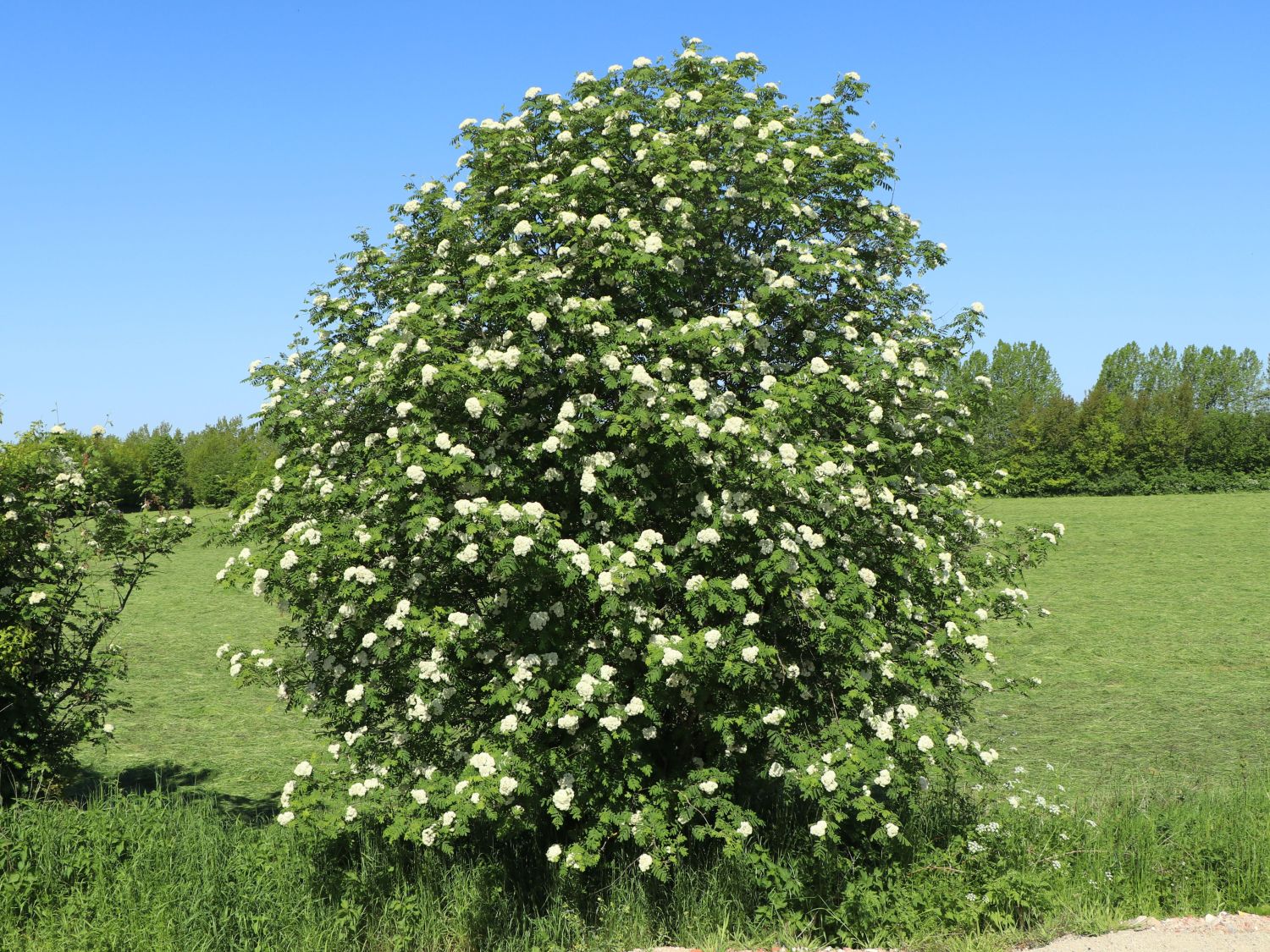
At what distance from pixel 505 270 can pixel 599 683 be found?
3207mm

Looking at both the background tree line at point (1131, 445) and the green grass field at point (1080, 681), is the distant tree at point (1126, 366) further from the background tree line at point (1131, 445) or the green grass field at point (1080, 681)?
the green grass field at point (1080, 681)

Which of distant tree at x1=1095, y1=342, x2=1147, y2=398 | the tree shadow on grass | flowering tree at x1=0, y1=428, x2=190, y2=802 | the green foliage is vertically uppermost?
distant tree at x1=1095, y1=342, x2=1147, y2=398

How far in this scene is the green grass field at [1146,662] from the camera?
12.2m

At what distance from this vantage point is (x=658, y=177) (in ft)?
24.9

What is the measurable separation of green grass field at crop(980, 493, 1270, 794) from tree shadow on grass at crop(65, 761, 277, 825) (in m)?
8.17

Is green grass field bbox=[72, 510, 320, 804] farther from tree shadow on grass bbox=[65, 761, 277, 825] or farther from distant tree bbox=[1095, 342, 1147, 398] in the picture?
distant tree bbox=[1095, 342, 1147, 398]

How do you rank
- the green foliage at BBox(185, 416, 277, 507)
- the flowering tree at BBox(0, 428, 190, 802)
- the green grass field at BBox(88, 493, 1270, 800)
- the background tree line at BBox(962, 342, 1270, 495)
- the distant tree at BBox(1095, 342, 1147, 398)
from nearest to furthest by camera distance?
1. the flowering tree at BBox(0, 428, 190, 802)
2. the green grass field at BBox(88, 493, 1270, 800)
3. the green foliage at BBox(185, 416, 277, 507)
4. the background tree line at BBox(962, 342, 1270, 495)
5. the distant tree at BBox(1095, 342, 1147, 398)

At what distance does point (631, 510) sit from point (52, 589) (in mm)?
5925

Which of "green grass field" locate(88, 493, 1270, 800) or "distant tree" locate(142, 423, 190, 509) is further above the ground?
"distant tree" locate(142, 423, 190, 509)

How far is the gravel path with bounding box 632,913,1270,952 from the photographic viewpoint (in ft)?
21.2

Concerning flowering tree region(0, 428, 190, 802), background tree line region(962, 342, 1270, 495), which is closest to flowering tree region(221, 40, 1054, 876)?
flowering tree region(0, 428, 190, 802)

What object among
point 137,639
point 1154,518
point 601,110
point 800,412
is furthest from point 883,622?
point 1154,518

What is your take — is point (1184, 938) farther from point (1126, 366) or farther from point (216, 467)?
point (1126, 366)

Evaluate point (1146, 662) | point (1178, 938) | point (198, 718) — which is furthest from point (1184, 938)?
point (198, 718)
